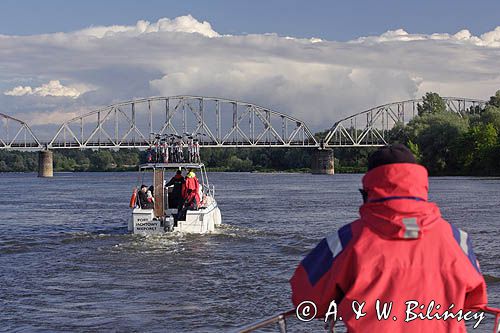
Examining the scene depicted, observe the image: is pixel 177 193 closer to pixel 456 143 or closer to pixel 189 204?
pixel 189 204

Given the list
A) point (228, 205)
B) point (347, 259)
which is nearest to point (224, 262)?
point (347, 259)

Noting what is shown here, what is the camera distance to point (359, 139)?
184000 mm

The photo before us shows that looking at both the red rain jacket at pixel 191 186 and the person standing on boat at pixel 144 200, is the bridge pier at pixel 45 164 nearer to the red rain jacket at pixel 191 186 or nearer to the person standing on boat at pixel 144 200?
the person standing on boat at pixel 144 200

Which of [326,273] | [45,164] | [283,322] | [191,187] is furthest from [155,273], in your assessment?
[45,164]

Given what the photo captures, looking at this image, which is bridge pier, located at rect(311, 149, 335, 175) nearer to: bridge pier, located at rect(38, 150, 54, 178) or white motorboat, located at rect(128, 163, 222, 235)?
bridge pier, located at rect(38, 150, 54, 178)

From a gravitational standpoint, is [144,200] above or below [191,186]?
below

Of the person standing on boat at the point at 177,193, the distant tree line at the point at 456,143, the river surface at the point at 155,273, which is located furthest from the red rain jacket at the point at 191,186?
the distant tree line at the point at 456,143

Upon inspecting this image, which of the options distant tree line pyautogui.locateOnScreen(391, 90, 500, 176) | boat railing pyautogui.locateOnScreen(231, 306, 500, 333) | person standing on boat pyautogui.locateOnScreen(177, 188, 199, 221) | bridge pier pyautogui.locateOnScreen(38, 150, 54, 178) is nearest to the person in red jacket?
boat railing pyautogui.locateOnScreen(231, 306, 500, 333)

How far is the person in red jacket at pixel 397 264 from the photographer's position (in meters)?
3.93

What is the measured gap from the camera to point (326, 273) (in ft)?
13.1

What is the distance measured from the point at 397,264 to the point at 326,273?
351 millimetres

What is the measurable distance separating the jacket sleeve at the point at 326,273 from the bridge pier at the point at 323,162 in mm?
164122

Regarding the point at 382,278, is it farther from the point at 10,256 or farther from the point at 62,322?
the point at 10,256

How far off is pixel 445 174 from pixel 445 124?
332 inches
